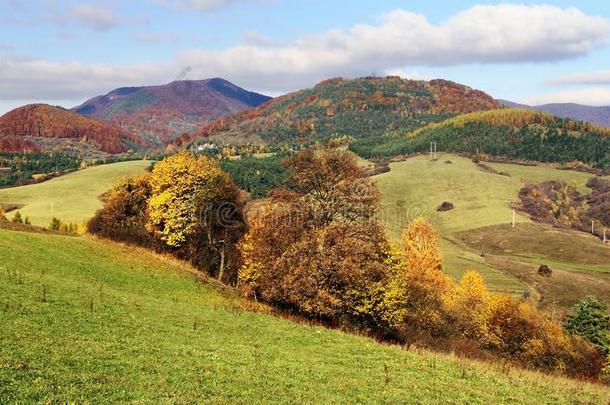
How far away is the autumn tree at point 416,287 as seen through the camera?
49.0 metres

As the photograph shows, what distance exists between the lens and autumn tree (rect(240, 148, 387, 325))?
45.3 meters

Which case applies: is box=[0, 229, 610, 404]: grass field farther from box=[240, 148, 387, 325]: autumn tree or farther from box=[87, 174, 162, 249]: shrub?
box=[87, 174, 162, 249]: shrub

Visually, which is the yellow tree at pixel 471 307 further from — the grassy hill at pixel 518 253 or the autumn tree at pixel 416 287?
the grassy hill at pixel 518 253

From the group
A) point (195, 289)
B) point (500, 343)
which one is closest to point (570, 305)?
point (500, 343)

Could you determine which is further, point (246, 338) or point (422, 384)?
point (246, 338)

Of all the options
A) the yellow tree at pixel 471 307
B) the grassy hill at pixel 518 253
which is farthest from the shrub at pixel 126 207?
the yellow tree at pixel 471 307

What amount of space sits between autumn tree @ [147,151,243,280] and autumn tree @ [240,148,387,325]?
21.5 metres

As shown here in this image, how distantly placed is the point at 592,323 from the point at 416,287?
38713mm

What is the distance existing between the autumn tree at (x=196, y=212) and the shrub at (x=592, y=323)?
2465 inches

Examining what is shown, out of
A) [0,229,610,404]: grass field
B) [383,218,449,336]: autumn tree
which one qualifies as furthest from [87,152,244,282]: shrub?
[0,229,610,404]: grass field

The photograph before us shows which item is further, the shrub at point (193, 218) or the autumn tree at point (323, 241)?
the shrub at point (193, 218)

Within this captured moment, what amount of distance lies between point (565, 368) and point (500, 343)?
10.3 m

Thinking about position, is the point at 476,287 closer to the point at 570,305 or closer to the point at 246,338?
the point at 570,305

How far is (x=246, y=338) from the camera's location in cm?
3136
